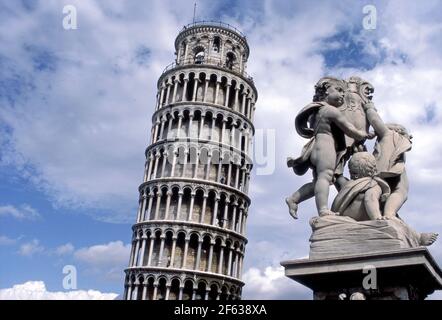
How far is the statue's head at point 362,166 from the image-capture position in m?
4.68

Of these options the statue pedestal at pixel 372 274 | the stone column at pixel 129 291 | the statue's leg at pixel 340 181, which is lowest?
the statue pedestal at pixel 372 274

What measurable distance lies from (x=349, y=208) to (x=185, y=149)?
125ft

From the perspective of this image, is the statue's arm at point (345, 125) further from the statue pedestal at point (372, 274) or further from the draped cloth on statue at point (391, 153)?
the statue pedestal at point (372, 274)

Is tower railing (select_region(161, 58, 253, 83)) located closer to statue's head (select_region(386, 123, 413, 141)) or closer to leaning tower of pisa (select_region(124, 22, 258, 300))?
leaning tower of pisa (select_region(124, 22, 258, 300))

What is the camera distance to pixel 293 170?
5.33 metres

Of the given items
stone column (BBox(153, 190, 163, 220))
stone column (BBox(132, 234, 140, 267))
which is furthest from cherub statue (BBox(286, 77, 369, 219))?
stone column (BBox(132, 234, 140, 267))

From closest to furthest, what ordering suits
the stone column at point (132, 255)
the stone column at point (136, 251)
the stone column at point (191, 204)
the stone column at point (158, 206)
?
the stone column at point (191, 204)
the stone column at point (158, 206)
the stone column at point (136, 251)
the stone column at point (132, 255)

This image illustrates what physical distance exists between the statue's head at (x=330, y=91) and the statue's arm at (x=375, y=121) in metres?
0.31

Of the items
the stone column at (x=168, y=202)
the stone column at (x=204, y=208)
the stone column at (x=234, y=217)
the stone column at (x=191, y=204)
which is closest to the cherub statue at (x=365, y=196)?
the stone column at (x=191, y=204)

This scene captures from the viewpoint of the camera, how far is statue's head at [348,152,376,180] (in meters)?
4.68

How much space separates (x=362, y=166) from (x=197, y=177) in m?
37.0

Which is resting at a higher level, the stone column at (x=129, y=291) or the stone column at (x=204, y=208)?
the stone column at (x=204, y=208)

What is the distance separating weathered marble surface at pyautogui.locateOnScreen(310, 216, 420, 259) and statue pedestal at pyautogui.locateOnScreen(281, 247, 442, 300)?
0.38 feet

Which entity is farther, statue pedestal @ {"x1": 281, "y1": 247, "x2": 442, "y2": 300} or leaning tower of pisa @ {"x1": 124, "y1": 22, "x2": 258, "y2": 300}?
leaning tower of pisa @ {"x1": 124, "y1": 22, "x2": 258, "y2": 300}
